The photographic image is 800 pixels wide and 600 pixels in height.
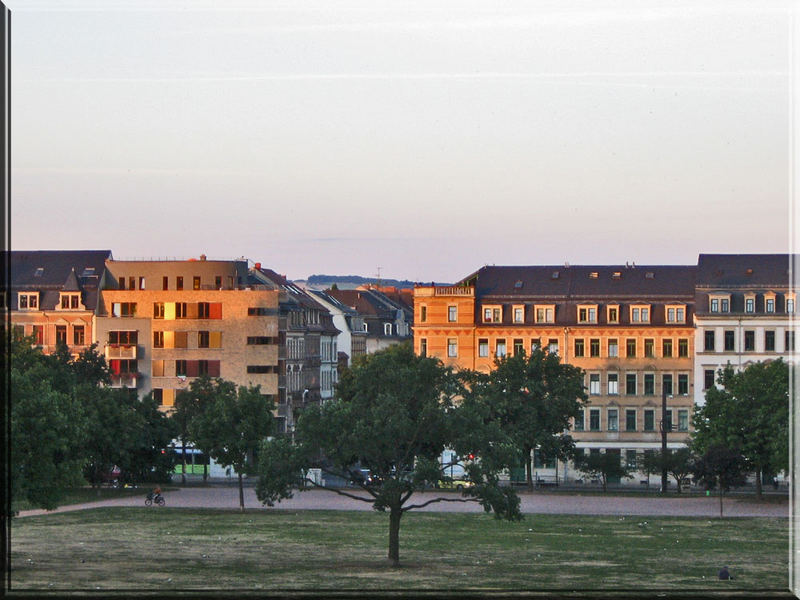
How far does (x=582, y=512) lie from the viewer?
4994 centimetres

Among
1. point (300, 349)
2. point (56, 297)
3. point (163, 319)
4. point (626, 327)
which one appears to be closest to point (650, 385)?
point (626, 327)

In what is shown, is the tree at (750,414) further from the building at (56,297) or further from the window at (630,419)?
the building at (56,297)

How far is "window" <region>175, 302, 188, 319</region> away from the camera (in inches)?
3159

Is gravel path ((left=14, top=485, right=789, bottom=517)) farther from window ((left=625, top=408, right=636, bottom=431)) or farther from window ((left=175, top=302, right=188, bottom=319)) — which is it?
window ((left=175, top=302, right=188, bottom=319))

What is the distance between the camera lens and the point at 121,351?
79.4 metres

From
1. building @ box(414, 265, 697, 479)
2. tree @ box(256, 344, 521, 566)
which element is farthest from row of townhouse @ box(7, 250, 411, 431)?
tree @ box(256, 344, 521, 566)

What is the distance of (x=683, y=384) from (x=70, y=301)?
32223mm

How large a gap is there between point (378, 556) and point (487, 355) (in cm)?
4535

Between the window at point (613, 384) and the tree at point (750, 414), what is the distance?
17885 mm

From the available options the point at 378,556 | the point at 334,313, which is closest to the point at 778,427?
the point at 378,556

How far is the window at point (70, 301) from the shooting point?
80.3 meters

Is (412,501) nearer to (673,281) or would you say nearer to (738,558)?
(738,558)

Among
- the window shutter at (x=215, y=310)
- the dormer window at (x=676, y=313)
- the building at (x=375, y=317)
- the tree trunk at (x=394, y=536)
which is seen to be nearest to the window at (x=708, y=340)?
the dormer window at (x=676, y=313)

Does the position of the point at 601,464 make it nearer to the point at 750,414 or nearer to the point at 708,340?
the point at 750,414
